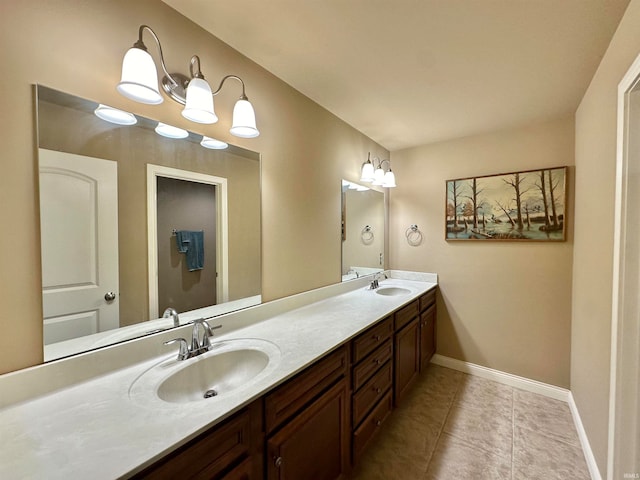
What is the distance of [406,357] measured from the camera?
2.06m

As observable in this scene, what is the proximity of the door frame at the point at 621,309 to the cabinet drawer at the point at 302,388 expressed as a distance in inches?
48.0

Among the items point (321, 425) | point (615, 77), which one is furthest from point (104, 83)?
point (615, 77)

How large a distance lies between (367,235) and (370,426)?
166 cm

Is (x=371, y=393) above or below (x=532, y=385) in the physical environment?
above

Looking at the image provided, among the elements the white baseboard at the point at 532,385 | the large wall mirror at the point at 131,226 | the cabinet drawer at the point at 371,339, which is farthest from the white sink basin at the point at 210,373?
Answer: the white baseboard at the point at 532,385

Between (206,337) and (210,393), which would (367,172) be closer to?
(206,337)

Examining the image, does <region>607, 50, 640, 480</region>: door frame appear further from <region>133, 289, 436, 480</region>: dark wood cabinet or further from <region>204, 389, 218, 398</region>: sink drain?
<region>204, 389, 218, 398</region>: sink drain

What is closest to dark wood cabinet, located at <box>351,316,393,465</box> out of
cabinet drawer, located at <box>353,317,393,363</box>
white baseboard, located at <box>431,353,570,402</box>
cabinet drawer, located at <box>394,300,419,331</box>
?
cabinet drawer, located at <box>353,317,393,363</box>

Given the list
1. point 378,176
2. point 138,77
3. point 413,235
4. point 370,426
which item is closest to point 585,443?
point 370,426

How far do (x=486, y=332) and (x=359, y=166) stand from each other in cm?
205

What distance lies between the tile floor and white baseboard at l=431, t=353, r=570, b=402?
2.7 inches

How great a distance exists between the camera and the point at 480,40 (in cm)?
135

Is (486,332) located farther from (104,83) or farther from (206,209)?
(104,83)

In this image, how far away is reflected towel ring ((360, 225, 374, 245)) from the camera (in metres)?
2.66
